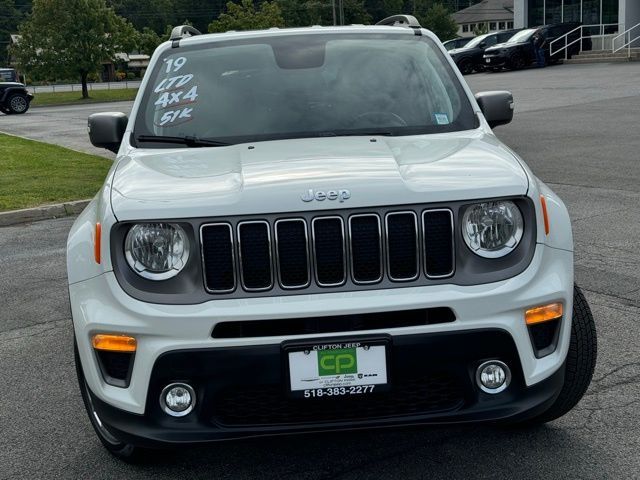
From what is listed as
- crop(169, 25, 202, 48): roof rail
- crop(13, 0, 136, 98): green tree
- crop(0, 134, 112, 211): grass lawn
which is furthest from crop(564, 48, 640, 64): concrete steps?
crop(169, 25, 202, 48): roof rail

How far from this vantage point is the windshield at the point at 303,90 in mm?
4383

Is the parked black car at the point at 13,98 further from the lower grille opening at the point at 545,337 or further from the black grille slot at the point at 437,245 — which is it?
the lower grille opening at the point at 545,337

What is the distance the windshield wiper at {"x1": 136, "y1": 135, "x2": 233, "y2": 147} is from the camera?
167 inches

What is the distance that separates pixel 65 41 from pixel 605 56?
27.3 meters

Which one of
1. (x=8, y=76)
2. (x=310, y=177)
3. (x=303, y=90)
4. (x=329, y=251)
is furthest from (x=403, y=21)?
(x=8, y=76)

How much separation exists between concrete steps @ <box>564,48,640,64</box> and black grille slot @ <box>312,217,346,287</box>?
3982 cm

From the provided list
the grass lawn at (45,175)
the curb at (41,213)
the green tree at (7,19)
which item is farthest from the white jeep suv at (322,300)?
the green tree at (7,19)

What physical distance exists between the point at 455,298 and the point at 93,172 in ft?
38.0

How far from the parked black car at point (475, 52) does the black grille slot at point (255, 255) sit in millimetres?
39743

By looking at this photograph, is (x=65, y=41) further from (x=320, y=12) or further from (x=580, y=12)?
(x=320, y=12)

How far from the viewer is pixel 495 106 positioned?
482 cm

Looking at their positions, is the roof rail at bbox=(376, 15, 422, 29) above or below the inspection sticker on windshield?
above

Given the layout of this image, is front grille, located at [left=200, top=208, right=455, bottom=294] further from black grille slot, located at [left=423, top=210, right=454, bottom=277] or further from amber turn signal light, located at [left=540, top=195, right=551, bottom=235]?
amber turn signal light, located at [left=540, top=195, right=551, bottom=235]

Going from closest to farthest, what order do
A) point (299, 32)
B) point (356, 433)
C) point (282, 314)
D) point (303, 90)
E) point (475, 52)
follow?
point (282, 314) < point (356, 433) < point (303, 90) < point (299, 32) < point (475, 52)
